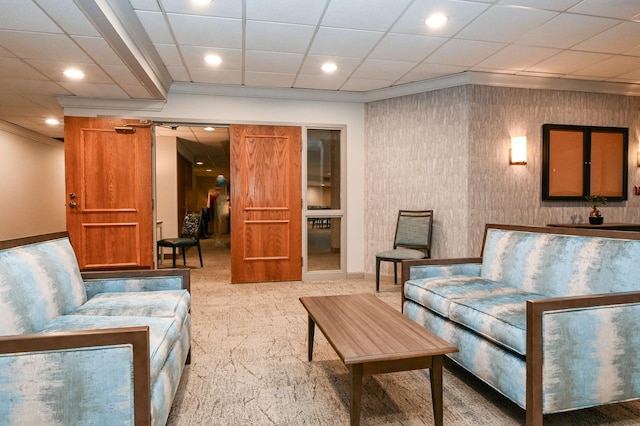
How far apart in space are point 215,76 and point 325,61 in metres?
1.35

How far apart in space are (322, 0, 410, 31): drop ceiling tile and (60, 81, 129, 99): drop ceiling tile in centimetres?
259

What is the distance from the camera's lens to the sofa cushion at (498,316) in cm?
171

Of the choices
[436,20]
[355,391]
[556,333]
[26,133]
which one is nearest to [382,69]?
[436,20]

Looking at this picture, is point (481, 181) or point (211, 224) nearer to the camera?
point (481, 181)

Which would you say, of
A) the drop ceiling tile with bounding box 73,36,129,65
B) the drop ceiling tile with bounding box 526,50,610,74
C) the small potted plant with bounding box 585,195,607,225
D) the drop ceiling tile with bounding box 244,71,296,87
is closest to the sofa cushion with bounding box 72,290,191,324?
the drop ceiling tile with bounding box 73,36,129,65

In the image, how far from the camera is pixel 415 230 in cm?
456

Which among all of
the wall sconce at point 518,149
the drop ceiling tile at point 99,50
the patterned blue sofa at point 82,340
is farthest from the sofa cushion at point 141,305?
the wall sconce at point 518,149

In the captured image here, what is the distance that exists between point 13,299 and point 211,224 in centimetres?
1163

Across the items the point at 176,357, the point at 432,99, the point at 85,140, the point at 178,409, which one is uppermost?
the point at 432,99

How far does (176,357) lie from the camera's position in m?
1.84

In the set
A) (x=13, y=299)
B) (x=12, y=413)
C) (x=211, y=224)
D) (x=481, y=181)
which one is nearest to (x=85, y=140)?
(x=13, y=299)

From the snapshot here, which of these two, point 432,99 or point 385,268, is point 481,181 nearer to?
point 432,99

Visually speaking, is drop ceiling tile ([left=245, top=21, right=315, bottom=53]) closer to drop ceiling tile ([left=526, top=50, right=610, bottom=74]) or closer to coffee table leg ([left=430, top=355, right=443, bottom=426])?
drop ceiling tile ([left=526, top=50, right=610, bottom=74])

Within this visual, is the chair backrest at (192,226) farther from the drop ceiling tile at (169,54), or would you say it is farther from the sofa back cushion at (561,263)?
the sofa back cushion at (561,263)
